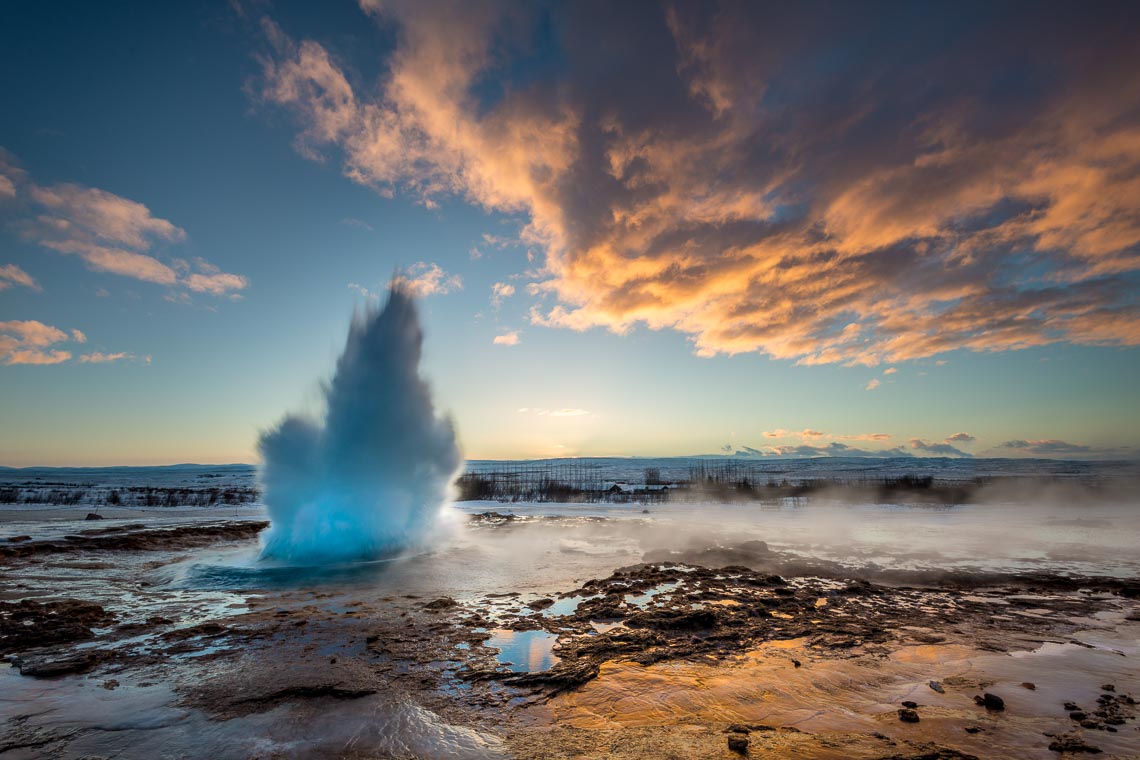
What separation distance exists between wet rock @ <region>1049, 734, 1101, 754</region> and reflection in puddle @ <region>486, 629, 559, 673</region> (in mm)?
5454

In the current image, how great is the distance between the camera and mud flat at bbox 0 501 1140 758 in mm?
4828

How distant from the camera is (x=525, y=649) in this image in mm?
7465

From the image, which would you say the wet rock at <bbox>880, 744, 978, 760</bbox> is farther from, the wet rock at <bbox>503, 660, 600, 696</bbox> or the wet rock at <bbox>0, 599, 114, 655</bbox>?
the wet rock at <bbox>0, 599, 114, 655</bbox>

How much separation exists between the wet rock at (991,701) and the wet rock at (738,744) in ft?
10.2

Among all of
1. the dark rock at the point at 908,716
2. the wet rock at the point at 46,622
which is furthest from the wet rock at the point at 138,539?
the dark rock at the point at 908,716

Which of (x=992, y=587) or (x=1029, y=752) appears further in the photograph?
(x=992, y=587)

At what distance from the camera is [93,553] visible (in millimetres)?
17078

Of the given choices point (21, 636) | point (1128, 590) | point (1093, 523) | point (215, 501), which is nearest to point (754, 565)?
point (1128, 590)

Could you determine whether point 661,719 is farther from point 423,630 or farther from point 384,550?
point 384,550

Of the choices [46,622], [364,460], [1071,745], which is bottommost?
[1071,745]

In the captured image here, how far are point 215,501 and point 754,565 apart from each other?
49.0 meters

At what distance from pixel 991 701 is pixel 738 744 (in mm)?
3309

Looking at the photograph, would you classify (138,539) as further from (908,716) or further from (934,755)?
(934,755)

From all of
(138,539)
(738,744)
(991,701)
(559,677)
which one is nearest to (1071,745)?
(991,701)
